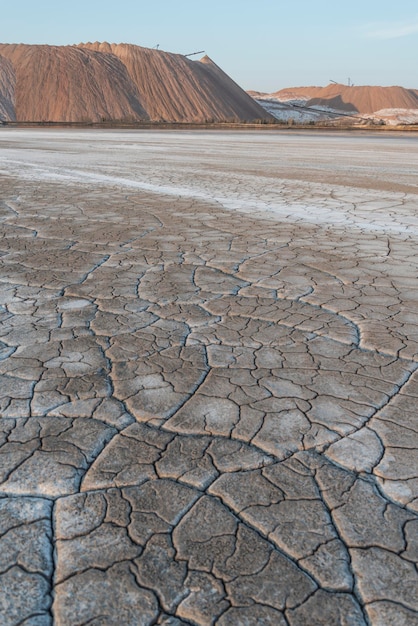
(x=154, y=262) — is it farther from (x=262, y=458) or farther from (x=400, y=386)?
(x=262, y=458)

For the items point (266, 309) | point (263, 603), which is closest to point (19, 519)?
point (263, 603)

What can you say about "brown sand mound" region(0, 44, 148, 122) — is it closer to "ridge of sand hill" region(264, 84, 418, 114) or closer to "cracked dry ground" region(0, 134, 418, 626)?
"ridge of sand hill" region(264, 84, 418, 114)

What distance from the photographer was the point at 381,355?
252 cm

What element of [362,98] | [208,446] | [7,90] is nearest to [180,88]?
[7,90]

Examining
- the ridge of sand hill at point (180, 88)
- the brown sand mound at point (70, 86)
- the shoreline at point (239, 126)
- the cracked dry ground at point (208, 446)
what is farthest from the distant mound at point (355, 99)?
the cracked dry ground at point (208, 446)

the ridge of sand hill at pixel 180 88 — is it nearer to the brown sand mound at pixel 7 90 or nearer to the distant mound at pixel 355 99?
the brown sand mound at pixel 7 90

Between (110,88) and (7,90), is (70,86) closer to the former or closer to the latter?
(110,88)

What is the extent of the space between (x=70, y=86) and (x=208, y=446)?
58012mm

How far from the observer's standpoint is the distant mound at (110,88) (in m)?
54.0

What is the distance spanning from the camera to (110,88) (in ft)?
184

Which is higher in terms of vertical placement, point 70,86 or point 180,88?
point 70,86

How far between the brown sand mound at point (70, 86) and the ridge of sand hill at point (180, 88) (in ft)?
5.18

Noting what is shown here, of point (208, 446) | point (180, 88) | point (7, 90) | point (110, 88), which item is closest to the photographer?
point (208, 446)

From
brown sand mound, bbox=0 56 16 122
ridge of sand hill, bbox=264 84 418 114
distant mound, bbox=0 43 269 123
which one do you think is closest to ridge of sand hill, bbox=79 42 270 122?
distant mound, bbox=0 43 269 123
